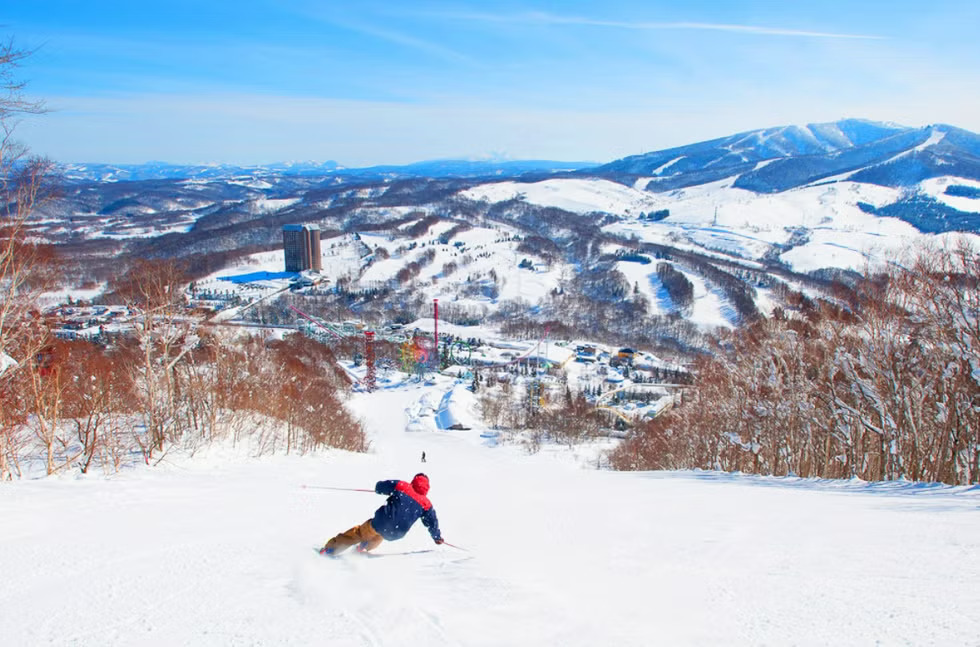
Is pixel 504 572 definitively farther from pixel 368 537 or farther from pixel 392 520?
pixel 368 537

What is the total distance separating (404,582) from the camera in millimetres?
4711

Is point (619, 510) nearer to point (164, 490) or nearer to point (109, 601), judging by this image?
point (109, 601)

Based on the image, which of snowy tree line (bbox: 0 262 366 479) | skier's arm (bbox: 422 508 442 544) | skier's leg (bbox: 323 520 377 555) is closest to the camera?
skier's leg (bbox: 323 520 377 555)

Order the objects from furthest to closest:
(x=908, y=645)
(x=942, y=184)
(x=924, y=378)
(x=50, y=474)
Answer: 1. (x=942, y=184)
2. (x=924, y=378)
3. (x=50, y=474)
4. (x=908, y=645)

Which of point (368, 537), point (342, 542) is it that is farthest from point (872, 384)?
point (342, 542)

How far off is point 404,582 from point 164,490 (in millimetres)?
5853

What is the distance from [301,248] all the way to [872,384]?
134 m

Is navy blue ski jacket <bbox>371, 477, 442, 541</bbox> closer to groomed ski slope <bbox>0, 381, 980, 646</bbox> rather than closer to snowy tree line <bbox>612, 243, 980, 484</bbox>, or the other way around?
groomed ski slope <bbox>0, 381, 980, 646</bbox>

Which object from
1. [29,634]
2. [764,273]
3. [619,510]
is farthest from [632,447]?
[764,273]

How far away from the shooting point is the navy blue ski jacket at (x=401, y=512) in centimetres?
567

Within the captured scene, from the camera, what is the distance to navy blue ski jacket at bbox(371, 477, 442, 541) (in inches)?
223

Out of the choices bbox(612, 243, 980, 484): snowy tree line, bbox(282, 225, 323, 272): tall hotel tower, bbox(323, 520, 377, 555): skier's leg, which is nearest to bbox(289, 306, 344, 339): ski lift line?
bbox(282, 225, 323, 272): tall hotel tower

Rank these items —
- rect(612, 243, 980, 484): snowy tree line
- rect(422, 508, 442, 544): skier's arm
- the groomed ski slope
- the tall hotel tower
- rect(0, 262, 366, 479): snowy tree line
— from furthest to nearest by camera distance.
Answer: the tall hotel tower, rect(612, 243, 980, 484): snowy tree line, rect(0, 262, 366, 479): snowy tree line, rect(422, 508, 442, 544): skier's arm, the groomed ski slope

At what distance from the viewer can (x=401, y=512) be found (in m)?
5.73
